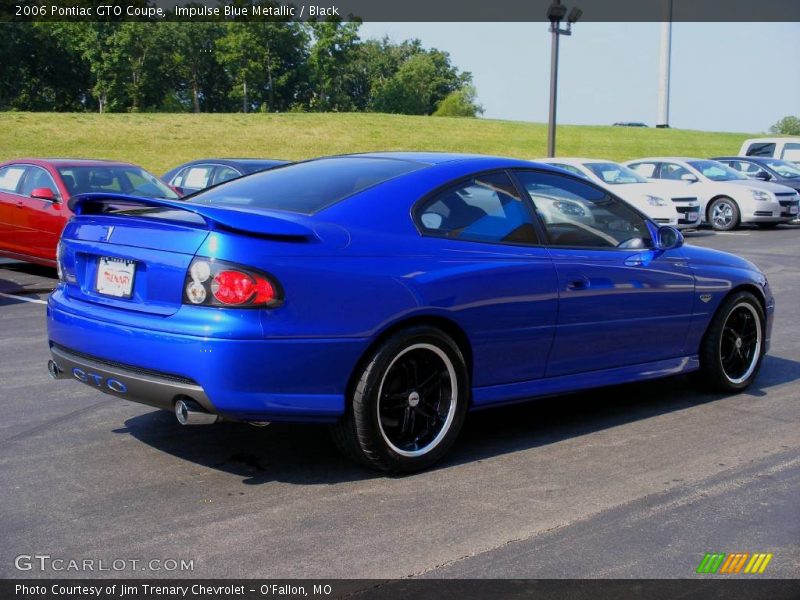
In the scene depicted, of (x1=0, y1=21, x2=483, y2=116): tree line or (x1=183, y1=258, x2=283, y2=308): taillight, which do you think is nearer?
(x1=183, y1=258, x2=283, y2=308): taillight

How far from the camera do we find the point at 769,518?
14.3ft

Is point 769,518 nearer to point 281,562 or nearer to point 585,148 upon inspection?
point 281,562

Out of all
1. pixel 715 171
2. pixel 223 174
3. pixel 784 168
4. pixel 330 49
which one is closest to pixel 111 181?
pixel 223 174

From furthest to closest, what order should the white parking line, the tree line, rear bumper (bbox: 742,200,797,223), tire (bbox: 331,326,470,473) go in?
the tree line
rear bumper (bbox: 742,200,797,223)
the white parking line
tire (bbox: 331,326,470,473)

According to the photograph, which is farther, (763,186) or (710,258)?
(763,186)

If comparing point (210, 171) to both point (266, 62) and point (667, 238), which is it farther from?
point (266, 62)

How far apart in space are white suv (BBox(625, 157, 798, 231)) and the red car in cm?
1287

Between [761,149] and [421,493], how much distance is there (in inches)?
1089

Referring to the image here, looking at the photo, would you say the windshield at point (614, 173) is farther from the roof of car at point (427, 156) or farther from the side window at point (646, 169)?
the roof of car at point (427, 156)

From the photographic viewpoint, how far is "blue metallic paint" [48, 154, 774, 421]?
4344mm

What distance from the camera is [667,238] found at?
6238 millimetres

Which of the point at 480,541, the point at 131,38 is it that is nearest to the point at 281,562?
the point at 480,541

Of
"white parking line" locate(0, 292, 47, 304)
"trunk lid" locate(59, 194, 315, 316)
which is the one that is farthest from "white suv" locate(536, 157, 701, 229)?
"trunk lid" locate(59, 194, 315, 316)
